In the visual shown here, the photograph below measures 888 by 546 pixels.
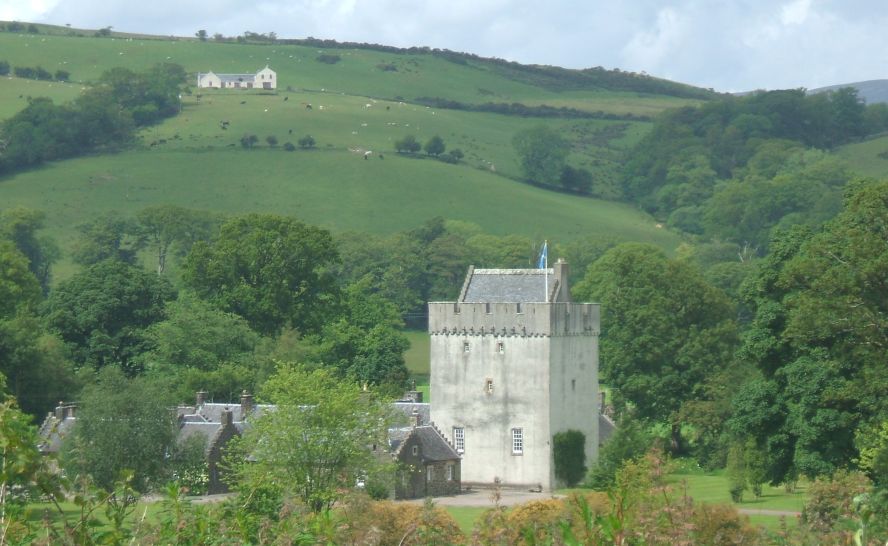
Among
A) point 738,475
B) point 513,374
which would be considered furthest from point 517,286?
point 738,475

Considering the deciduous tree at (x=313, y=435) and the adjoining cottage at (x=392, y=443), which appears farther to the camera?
the adjoining cottage at (x=392, y=443)

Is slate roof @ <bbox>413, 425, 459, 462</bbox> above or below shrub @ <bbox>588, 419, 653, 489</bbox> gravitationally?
below

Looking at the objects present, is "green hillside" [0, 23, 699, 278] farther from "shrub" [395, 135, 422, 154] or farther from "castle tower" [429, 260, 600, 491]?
"castle tower" [429, 260, 600, 491]

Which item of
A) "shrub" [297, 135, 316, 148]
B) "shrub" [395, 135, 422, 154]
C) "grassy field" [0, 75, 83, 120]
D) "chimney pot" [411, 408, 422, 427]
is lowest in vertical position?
"shrub" [395, 135, 422, 154]

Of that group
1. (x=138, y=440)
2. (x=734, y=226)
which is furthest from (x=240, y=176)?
(x=138, y=440)

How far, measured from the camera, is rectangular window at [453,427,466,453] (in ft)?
220

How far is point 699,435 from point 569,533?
6365 cm

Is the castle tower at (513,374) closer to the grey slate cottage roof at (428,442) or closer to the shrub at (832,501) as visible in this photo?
the grey slate cottage roof at (428,442)

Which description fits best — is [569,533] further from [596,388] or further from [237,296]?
[237,296]

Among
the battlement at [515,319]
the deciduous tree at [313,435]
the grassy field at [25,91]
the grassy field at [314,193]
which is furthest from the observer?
the grassy field at [25,91]

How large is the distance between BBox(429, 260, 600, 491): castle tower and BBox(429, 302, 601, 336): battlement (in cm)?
4

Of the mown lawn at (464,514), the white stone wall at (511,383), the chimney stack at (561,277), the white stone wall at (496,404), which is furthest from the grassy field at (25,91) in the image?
the mown lawn at (464,514)

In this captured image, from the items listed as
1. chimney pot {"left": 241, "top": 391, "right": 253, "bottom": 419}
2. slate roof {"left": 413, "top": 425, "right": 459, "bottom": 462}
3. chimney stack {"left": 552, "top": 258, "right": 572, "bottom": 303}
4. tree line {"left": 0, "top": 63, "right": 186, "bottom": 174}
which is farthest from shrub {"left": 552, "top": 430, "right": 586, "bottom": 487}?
tree line {"left": 0, "top": 63, "right": 186, "bottom": 174}

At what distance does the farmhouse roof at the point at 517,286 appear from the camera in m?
67.1
